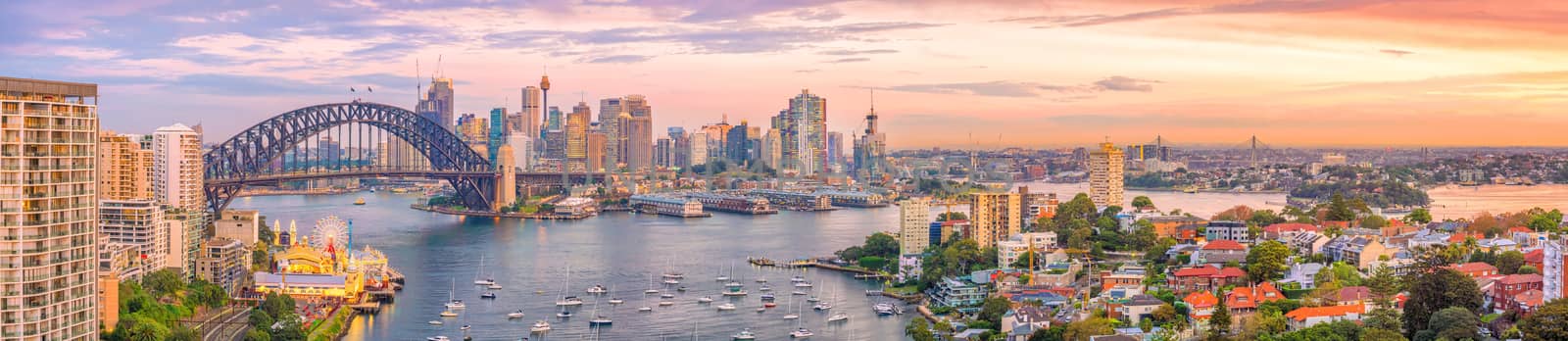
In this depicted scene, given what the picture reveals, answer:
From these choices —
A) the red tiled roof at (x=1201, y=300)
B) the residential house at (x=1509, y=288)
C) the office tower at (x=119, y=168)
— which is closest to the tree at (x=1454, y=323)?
the residential house at (x=1509, y=288)

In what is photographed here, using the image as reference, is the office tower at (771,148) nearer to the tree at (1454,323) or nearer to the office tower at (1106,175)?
the office tower at (1106,175)

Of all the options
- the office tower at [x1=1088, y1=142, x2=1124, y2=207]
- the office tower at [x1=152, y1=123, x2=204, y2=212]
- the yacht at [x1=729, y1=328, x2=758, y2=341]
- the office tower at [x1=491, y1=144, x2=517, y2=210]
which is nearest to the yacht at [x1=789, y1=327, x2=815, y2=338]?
the yacht at [x1=729, y1=328, x2=758, y2=341]

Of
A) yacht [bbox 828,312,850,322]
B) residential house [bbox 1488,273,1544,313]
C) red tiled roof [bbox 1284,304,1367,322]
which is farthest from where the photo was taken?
yacht [bbox 828,312,850,322]

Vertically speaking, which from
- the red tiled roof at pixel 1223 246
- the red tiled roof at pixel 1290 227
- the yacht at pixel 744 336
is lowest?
the yacht at pixel 744 336

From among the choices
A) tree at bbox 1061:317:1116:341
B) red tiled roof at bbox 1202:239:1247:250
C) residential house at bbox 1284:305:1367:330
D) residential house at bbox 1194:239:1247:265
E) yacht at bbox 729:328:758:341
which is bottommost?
yacht at bbox 729:328:758:341

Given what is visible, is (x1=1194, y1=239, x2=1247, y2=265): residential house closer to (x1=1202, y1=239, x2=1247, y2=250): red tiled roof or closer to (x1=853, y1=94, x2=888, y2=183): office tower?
(x1=1202, y1=239, x2=1247, y2=250): red tiled roof

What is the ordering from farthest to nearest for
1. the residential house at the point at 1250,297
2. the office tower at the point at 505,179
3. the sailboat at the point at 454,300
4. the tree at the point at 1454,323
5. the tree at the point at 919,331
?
the office tower at the point at 505,179 → the sailboat at the point at 454,300 → the tree at the point at 919,331 → the residential house at the point at 1250,297 → the tree at the point at 1454,323

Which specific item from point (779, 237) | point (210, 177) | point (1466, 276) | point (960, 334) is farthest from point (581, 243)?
point (1466, 276)
